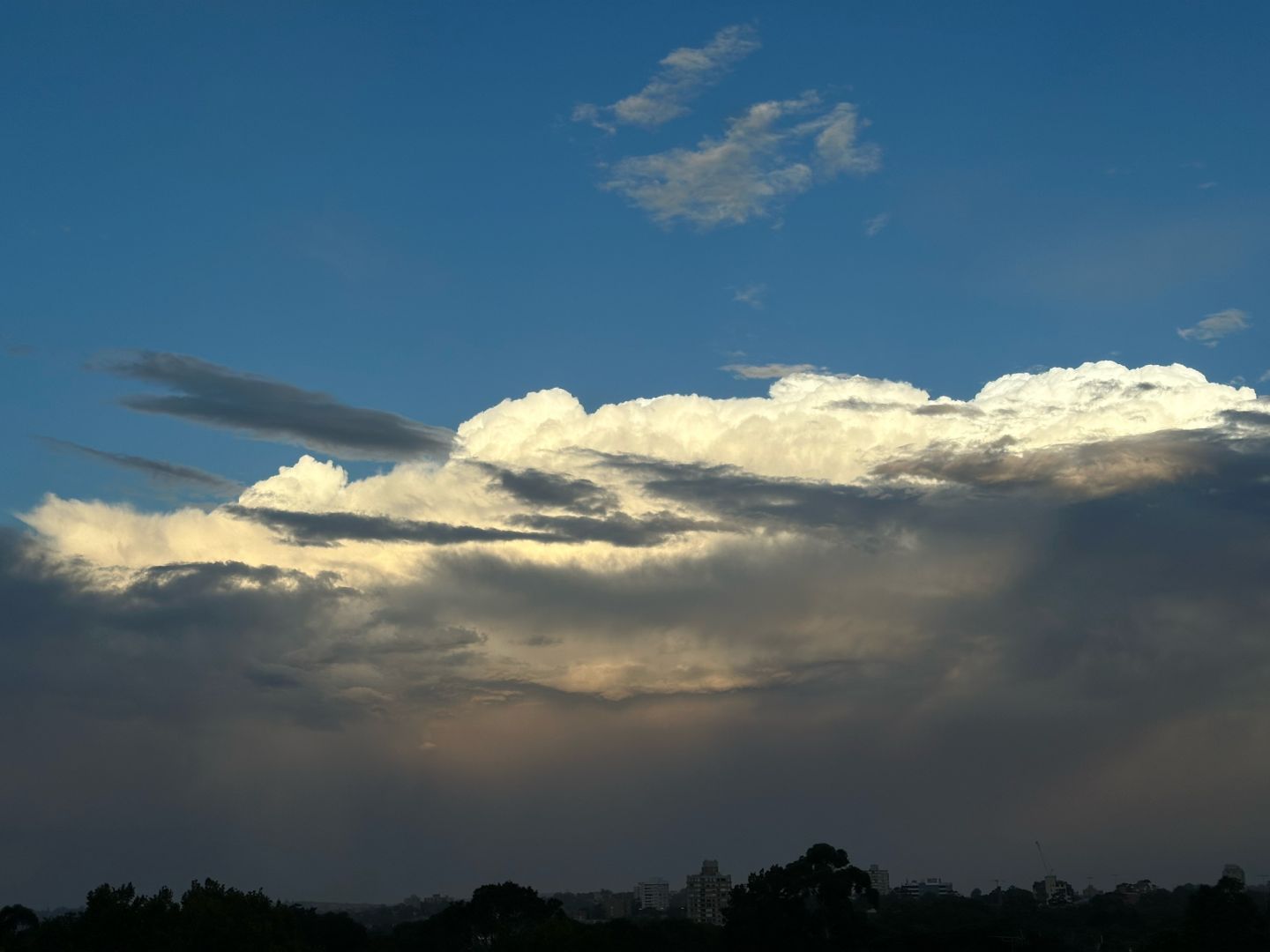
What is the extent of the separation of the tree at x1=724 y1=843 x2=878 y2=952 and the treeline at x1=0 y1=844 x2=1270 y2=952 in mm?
104

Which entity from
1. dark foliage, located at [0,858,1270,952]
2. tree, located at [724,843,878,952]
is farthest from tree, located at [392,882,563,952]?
tree, located at [724,843,878,952]

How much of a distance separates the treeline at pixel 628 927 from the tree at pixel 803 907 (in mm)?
104

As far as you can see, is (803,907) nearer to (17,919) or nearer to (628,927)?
(628,927)

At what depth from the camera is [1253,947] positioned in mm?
93500

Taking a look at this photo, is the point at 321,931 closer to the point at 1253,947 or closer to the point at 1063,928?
the point at 1253,947

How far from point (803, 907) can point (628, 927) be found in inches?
1242

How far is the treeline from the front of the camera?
73.0 meters

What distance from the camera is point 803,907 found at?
11069cm

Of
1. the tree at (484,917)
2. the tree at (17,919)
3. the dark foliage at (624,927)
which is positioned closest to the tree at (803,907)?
the dark foliage at (624,927)

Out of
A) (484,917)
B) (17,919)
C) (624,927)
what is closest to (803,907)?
(624,927)

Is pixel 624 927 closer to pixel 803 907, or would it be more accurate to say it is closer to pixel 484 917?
pixel 484 917

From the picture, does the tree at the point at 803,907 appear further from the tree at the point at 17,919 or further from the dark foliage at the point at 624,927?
the tree at the point at 17,919

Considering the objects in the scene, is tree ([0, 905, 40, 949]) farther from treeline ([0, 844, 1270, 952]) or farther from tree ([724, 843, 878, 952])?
tree ([724, 843, 878, 952])

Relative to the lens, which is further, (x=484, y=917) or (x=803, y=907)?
(x=484, y=917)
